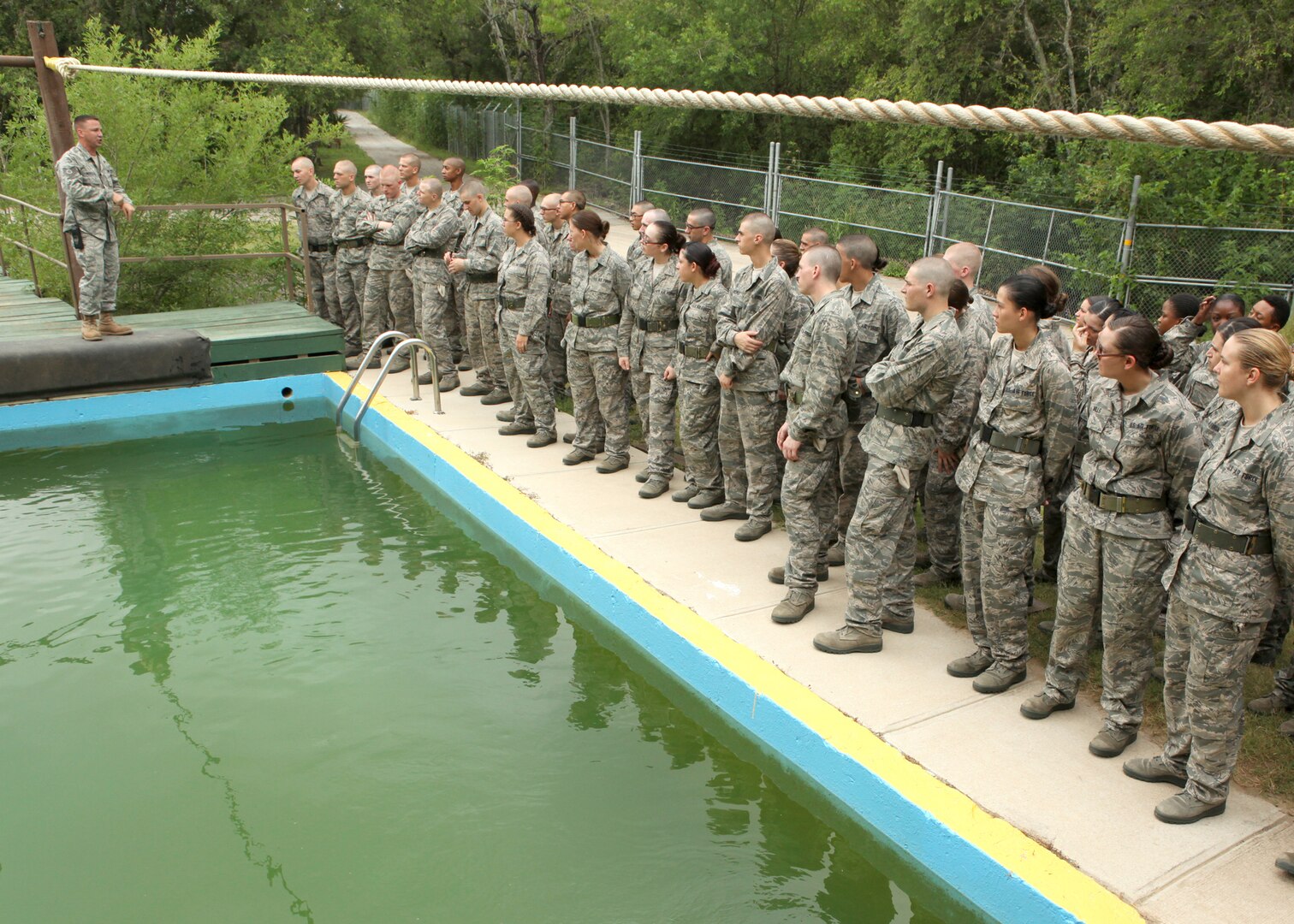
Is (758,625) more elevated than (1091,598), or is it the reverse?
(1091,598)

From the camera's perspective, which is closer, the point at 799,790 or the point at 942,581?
the point at 799,790

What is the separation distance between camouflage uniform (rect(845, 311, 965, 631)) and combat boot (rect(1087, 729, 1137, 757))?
1.18 m

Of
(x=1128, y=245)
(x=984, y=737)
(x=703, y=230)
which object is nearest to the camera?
(x=984, y=737)

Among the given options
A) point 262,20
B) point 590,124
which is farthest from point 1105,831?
point 262,20

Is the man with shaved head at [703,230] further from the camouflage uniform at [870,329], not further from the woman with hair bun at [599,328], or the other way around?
the camouflage uniform at [870,329]

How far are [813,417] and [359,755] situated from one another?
269 centimetres

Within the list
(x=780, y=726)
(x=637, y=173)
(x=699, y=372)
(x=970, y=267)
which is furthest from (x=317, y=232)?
(x=780, y=726)

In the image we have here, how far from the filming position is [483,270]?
29.7 feet

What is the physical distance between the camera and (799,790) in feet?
15.3

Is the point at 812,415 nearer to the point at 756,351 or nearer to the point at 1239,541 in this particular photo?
the point at 756,351

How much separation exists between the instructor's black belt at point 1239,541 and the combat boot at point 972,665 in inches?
57.3

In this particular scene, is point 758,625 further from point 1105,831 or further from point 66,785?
point 66,785

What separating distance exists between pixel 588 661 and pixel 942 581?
2020 mm

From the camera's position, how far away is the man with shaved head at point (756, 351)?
6223 mm
